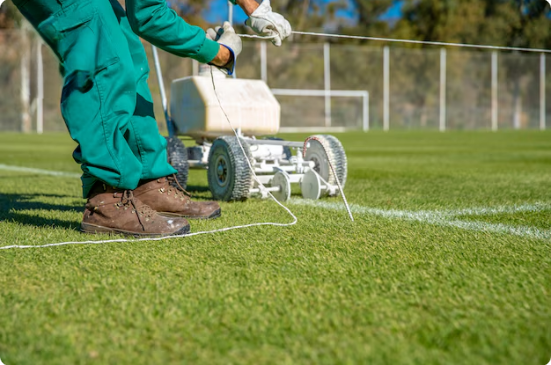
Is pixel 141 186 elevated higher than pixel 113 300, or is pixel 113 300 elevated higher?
pixel 141 186

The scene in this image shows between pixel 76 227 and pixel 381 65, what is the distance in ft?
64.3

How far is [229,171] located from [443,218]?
1.15m

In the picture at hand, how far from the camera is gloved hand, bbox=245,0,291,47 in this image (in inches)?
92.7

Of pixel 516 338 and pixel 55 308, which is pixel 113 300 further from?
pixel 516 338

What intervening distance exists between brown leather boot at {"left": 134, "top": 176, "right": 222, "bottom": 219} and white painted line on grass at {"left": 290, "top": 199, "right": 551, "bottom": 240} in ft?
2.02

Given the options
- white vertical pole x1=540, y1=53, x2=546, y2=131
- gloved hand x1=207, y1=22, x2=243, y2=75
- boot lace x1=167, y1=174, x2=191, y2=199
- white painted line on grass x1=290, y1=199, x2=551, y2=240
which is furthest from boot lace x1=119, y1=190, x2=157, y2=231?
white vertical pole x1=540, y1=53, x2=546, y2=131

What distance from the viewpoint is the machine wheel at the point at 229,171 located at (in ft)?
10.1

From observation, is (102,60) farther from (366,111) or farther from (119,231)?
(366,111)

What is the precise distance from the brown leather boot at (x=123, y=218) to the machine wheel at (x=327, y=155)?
1171mm

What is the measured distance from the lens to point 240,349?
1120 mm

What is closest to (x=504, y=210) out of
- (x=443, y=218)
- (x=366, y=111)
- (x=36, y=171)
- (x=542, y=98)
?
(x=443, y=218)

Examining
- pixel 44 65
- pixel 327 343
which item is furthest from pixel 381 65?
pixel 327 343

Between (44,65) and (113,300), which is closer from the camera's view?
(113,300)

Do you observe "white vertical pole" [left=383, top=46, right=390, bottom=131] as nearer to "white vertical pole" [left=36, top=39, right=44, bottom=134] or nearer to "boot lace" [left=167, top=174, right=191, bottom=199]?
"white vertical pole" [left=36, top=39, right=44, bottom=134]
